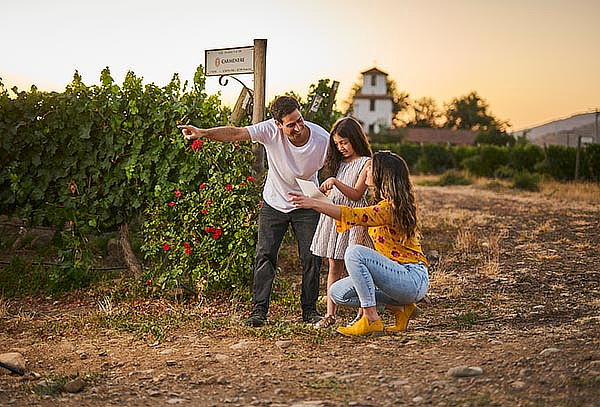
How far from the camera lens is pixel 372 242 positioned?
6.43m

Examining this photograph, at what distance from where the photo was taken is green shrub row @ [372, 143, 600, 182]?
92.6 feet

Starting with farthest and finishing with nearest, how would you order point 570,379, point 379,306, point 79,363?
point 379,306, point 79,363, point 570,379

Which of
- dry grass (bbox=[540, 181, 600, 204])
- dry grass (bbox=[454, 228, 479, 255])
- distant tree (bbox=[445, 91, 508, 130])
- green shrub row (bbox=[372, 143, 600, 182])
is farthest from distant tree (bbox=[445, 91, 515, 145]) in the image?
dry grass (bbox=[454, 228, 479, 255])

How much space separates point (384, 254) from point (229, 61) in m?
2.90

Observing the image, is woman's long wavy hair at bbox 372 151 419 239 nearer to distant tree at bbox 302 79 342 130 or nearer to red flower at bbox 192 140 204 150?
red flower at bbox 192 140 204 150

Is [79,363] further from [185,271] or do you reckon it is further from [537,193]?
[537,193]

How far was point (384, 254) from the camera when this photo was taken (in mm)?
6176

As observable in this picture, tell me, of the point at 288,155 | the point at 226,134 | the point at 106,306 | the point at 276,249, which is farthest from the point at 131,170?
the point at 288,155

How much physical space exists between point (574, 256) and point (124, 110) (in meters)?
5.55

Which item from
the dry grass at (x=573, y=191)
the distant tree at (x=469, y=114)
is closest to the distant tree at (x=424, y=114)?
the distant tree at (x=469, y=114)

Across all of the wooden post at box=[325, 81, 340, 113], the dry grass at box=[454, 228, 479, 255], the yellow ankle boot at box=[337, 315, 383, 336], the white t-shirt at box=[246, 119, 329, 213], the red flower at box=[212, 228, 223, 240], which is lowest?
the yellow ankle boot at box=[337, 315, 383, 336]

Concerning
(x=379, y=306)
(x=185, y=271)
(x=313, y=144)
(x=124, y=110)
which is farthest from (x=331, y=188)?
(x=124, y=110)

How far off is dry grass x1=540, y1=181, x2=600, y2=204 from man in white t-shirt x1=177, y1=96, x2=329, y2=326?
15.0m

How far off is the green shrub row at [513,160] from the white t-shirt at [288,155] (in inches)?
897
